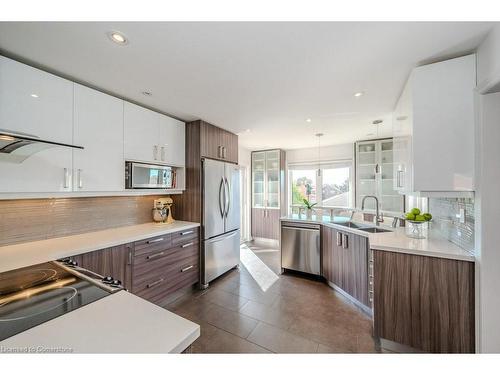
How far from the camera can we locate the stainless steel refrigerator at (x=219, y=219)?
287 centimetres

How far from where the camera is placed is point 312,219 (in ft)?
10.4

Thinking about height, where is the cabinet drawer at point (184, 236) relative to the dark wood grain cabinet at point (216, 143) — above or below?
below

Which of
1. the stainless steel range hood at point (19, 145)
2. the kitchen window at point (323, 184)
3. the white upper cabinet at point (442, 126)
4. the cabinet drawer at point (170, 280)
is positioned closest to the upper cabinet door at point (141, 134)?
the stainless steel range hood at point (19, 145)

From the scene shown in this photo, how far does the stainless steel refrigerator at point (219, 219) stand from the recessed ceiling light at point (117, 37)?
164 cm

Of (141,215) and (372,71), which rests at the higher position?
(372,71)

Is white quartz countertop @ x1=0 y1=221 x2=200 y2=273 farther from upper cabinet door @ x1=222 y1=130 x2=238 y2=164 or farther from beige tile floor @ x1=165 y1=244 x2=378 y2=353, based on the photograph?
upper cabinet door @ x1=222 y1=130 x2=238 y2=164

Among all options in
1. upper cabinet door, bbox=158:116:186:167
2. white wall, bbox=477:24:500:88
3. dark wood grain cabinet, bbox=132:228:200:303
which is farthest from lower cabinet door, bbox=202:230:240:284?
white wall, bbox=477:24:500:88

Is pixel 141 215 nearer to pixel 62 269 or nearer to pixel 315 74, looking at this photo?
pixel 62 269

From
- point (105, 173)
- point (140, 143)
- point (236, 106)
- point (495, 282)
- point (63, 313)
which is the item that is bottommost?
point (495, 282)

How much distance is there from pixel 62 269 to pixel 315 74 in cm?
235

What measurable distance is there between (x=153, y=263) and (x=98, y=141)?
136 cm

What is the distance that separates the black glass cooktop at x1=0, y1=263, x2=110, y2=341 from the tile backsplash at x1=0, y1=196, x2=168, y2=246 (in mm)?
764

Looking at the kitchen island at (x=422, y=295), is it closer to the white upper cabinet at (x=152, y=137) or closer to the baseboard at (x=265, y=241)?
the white upper cabinet at (x=152, y=137)
